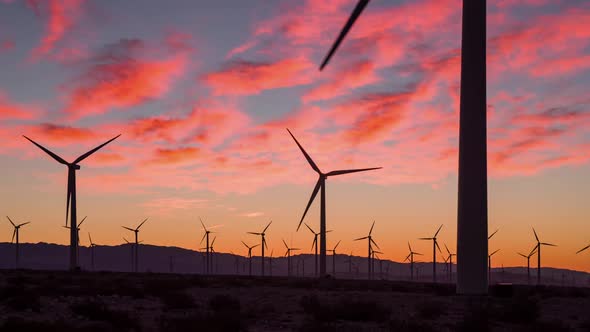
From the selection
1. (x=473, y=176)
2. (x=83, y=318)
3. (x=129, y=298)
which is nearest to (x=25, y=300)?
(x=83, y=318)

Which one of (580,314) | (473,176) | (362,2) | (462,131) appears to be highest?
(362,2)

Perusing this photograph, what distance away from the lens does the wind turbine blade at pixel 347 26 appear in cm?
4009

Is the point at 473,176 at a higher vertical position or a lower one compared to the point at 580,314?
higher

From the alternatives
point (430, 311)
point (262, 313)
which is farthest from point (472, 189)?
point (262, 313)

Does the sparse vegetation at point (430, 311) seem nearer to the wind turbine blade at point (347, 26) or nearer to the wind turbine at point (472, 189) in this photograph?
the wind turbine at point (472, 189)

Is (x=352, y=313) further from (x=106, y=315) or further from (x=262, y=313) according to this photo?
(x=106, y=315)

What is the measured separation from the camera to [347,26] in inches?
1654

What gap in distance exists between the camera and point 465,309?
39.1 m

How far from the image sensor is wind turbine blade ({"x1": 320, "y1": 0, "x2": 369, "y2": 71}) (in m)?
40.1

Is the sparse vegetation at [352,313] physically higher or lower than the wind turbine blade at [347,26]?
lower

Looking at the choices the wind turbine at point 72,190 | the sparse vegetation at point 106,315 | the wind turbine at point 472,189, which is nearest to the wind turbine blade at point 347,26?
the wind turbine at point 472,189

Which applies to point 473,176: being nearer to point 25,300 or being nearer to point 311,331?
point 311,331

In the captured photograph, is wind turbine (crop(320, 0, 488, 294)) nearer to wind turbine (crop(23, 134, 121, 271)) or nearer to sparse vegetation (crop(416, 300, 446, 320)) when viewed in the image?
sparse vegetation (crop(416, 300, 446, 320))

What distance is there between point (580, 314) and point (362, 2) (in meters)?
20.7
